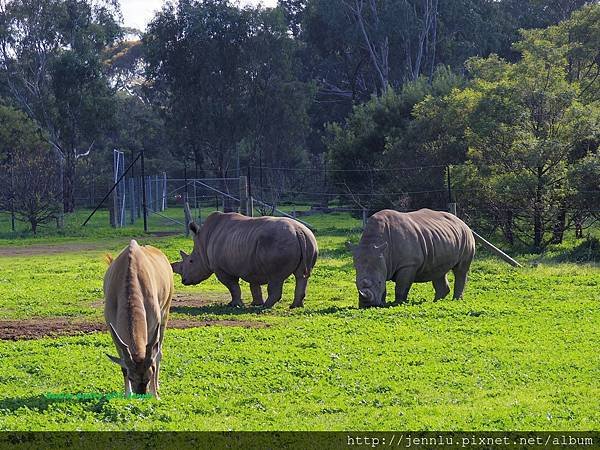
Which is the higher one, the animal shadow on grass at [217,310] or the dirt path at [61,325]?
the dirt path at [61,325]

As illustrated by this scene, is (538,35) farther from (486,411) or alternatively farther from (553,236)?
(486,411)

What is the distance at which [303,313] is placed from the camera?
54.1ft

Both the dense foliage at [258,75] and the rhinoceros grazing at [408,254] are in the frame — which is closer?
the rhinoceros grazing at [408,254]

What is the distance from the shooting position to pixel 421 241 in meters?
17.3

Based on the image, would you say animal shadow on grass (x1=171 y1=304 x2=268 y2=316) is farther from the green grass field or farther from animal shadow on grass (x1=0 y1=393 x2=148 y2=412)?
animal shadow on grass (x1=0 y1=393 x2=148 y2=412)

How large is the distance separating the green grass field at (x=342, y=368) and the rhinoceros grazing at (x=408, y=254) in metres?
0.52

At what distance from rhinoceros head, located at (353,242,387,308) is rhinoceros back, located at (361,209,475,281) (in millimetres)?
208

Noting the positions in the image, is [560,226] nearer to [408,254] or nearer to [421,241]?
[421,241]

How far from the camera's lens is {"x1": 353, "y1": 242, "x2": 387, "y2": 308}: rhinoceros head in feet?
54.6

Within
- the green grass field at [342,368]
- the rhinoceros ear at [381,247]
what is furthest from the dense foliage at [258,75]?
the green grass field at [342,368]

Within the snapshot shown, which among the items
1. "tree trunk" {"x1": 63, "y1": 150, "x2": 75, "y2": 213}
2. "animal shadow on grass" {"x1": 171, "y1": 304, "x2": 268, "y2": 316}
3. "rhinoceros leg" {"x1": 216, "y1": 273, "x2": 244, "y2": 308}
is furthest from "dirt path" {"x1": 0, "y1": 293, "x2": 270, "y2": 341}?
"tree trunk" {"x1": 63, "y1": 150, "x2": 75, "y2": 213}

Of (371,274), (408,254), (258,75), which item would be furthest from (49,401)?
(258,75)

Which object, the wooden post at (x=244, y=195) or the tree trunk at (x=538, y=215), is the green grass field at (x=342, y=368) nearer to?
the tree trunk at (x=538, y=215)

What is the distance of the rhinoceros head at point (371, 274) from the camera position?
1666cm
